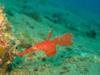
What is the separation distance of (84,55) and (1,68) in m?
3.58

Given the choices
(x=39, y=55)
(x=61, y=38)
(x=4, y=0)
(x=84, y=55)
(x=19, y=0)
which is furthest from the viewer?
(x=19, y=0)

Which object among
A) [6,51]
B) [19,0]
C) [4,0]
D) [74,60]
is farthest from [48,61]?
[19,0]

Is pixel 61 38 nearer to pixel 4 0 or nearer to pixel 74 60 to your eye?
pixel 74 60

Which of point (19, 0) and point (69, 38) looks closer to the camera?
point (69, 38)

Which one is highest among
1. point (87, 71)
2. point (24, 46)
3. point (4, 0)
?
point (4, 0)

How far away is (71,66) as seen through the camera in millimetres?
6133

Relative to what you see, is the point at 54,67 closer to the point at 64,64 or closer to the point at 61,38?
Answer: the point at 64,64

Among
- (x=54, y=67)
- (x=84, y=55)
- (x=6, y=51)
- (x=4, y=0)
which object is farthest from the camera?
(x=4, y=0)

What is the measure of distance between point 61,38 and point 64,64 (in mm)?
2354

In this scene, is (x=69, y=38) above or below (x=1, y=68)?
above

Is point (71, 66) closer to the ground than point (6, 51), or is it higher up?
closer to the ground

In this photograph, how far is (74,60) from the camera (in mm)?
6566

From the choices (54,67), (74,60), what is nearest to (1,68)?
(54,67)

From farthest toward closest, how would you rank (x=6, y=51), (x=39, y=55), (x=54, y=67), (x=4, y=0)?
1. (x=4, y=0)
2. (x=39, y=55)
3. (x=54, y=67)
4. (x=6, y=51)
